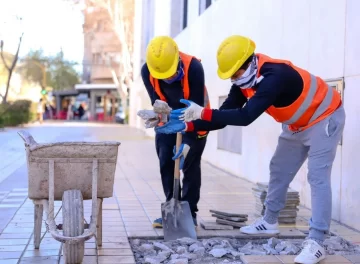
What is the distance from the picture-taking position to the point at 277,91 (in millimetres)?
3953

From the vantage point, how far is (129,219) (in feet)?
18.6

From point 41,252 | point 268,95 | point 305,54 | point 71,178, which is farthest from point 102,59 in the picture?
point 268,95

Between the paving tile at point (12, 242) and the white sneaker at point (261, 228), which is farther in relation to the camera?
the white sneaker at point (261, 228)

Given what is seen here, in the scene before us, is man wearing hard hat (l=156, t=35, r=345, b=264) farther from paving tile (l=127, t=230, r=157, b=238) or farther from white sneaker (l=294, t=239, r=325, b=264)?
paving tile (l=127, t=230, r=157, b=238)

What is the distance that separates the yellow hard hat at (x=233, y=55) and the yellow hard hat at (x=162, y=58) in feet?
1.72

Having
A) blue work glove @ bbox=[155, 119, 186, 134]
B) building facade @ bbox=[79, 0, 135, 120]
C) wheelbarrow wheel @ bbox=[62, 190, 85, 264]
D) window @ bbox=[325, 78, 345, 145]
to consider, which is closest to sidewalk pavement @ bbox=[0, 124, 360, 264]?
wheelbarrow wheel @ bbox=[62, 190, 85, 264]

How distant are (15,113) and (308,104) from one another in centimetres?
2620

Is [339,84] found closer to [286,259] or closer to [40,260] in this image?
[286,259]

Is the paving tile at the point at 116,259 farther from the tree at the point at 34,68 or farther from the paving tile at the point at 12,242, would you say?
the tree at the point at 34,68

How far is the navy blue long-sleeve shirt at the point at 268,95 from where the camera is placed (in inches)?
154

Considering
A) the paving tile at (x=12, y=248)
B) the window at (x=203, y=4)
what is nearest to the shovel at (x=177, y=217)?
the paving tile at (x=12, y=248)

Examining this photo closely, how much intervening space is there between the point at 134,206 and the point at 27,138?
260 cm

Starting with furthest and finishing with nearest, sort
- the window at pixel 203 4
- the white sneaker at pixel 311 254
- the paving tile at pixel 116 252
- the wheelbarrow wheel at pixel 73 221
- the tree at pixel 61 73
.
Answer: the tree at pixel 61 73 < the window at pixel 203 4 < the paving tile at pixel 116 252 < the white sneaker at pixel 311 254 < the wheelbarrow wheel at pixel 73 221

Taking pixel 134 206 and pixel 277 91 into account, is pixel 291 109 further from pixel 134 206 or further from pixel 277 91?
pixel 134 206
